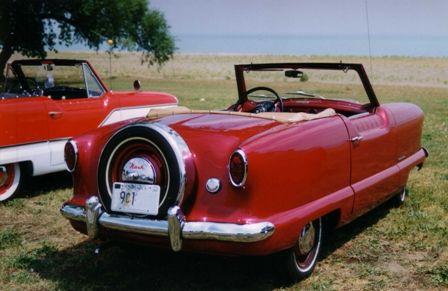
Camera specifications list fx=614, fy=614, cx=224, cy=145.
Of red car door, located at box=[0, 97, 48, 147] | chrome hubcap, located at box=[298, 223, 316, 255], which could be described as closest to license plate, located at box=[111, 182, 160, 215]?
chrome hubcap, located at box=[298, 223, 316, 255]

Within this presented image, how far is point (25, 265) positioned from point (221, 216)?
5.55 feet

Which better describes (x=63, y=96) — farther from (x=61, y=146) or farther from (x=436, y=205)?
(x=436, y=205)

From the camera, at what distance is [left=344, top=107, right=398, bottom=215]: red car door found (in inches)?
174

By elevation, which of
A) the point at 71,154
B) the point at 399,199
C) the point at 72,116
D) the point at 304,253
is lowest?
the point at 399,199

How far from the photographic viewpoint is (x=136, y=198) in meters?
3.64

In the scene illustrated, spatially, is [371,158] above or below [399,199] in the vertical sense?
above

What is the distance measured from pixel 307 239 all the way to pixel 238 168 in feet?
2.90

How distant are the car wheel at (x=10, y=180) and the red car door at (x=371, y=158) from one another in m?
3.58

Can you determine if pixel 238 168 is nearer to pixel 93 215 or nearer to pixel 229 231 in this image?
pixel 229 231

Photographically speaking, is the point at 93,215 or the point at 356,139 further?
the point at 356,139

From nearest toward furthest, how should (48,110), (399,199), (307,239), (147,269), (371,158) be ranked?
(307,239) → (147,269) → (371,158) → (399,199) → (48,110)

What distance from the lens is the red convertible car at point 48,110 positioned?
6.17m

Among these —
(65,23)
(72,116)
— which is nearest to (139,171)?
(72,116)

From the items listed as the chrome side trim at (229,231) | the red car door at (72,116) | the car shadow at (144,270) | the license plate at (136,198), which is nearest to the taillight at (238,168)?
the chrome side trim at (229,231)
